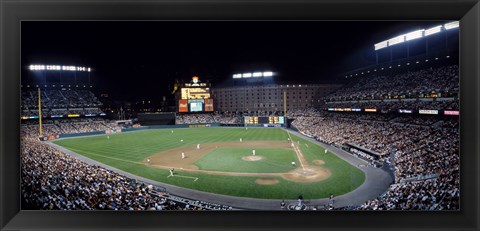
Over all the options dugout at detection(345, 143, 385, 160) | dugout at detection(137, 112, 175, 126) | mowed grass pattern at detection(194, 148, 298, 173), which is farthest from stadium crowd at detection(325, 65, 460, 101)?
dugout at detection(137, 112, 175, 126)

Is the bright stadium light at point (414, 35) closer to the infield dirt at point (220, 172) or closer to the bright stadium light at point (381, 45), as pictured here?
the bright stadium light at point (381, 45)

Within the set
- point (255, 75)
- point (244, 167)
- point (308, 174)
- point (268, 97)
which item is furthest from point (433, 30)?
point (268, 97)

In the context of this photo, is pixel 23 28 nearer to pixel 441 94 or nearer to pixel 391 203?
pixel 391 203

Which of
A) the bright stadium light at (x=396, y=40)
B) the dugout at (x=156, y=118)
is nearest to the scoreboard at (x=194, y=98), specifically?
the dugout at (x=156, y=118)

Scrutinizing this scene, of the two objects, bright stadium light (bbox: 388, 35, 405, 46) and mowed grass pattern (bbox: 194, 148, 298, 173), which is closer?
mowed grass pattern (bbox: 194, 148, 298, 173)

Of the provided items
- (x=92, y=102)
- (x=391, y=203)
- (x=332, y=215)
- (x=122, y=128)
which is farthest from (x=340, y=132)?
(x=92, y=102)

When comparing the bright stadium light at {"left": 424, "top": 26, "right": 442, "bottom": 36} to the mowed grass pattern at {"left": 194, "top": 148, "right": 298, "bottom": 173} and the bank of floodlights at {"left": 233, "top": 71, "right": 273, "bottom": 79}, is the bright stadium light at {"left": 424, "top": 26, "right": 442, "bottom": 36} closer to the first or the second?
the mowed grass pattern at {"left": 194, "top": 148, "right": 298, "bottom": 173}
